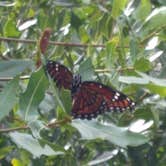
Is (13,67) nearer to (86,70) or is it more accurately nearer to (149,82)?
(86,70)

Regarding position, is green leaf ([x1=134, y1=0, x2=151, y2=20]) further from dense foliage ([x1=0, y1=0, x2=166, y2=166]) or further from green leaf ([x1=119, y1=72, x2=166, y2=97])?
green leaf ([x1=119, y1=72, x2=166, y2=97])

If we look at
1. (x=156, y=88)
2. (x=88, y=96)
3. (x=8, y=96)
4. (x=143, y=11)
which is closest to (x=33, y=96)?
(x=8, y=96)

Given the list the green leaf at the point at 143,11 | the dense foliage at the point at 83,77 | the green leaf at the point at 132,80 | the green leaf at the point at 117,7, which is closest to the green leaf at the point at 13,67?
the dense foliage at the point at 83,77

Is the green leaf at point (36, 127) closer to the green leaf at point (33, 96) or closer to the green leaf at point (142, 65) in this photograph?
the green leaf at point (33, 96)

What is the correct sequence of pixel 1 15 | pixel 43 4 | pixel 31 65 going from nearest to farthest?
1. pixel 31 65
2. pixel 1 15
3. pixel 43 4

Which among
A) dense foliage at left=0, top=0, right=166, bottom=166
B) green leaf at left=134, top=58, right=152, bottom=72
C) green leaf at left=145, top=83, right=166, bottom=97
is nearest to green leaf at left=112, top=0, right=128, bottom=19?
dense foliage at left=0, top=0, right=166, bottom=166

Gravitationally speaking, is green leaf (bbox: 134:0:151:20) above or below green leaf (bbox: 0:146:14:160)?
above

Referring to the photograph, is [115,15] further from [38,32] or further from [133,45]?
[38,32]

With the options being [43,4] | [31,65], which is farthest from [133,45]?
[43,4]
